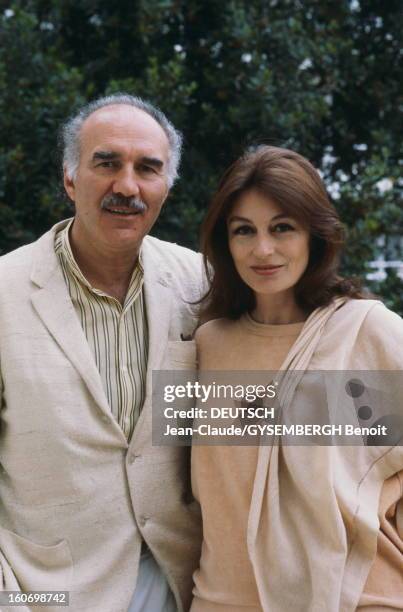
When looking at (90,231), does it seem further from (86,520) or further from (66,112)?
(66,112)

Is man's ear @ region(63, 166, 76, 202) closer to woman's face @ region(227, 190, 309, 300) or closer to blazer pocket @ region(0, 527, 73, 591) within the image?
woman's face @ region(227, 190, 309, 300)

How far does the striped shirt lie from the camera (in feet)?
8.99

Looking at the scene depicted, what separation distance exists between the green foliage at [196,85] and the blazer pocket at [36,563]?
2165mm

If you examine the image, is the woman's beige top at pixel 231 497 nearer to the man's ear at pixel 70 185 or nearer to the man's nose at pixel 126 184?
the man's nose at pixel 126 184

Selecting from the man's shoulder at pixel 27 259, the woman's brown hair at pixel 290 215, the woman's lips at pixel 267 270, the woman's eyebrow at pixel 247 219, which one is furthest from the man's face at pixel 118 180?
the woman's lips at pixel 267 270

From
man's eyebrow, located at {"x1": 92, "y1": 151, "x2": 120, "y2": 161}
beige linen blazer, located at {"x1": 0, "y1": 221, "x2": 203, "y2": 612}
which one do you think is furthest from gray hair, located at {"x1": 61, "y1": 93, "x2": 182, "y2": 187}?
beige linen blazer, located at {"x1": 0, "y1": 221, "x2": 203, "y2": 612}

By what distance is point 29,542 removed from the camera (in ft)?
8.55

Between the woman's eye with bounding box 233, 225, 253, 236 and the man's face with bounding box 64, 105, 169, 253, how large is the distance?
0.38 m

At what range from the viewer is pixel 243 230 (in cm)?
265

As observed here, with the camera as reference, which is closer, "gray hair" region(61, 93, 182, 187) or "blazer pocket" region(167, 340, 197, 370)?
"blazer pocket" region(167, 340, 197, 370)

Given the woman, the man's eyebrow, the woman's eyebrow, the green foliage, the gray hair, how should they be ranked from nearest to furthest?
the woman, the woman's eyebrow, the man's eyebrow, the gray hair, the green foliage

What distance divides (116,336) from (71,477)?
510mm

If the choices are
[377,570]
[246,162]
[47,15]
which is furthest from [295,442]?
[47,15]

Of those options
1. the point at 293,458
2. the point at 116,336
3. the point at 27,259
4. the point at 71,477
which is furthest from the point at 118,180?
the point at 293,458
